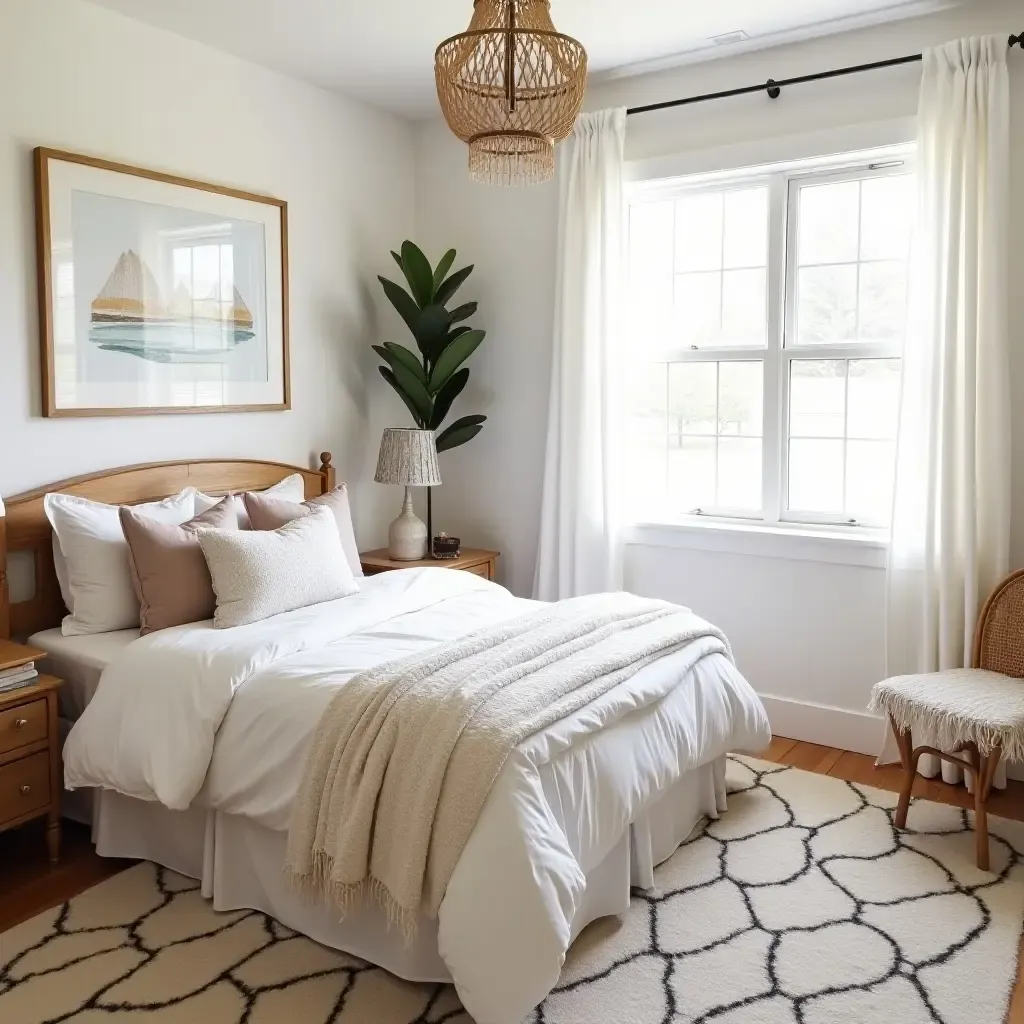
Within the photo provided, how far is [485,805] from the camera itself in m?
2.12

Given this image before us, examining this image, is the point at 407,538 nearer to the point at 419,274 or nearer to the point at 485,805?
the point at 419,274

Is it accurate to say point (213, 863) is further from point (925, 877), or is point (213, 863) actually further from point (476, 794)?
point (925, 877)

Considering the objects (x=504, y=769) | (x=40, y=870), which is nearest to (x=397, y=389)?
(x=40, y=870)

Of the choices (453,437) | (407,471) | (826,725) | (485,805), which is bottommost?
(826,725)

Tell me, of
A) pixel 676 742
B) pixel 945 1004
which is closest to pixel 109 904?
pixel 676 742

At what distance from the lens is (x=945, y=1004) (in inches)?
87.4

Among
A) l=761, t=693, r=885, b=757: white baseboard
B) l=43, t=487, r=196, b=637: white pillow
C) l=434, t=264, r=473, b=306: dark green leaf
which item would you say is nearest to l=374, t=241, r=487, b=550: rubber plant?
l=434, t=264, r=473, b=306: dark green leaf

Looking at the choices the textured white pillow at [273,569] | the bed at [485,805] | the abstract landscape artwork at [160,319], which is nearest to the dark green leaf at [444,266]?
the abstract landscape artwork at [160,319]

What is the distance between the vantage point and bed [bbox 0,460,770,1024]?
203cm

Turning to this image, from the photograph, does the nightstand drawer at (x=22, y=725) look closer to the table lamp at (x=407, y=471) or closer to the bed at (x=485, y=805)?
the bed at (x=485, y=805)

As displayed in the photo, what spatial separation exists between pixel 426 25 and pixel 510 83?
144cm

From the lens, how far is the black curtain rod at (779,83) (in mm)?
3438

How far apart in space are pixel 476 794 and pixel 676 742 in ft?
2.60

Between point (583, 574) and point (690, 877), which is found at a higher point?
point (583, 574)
